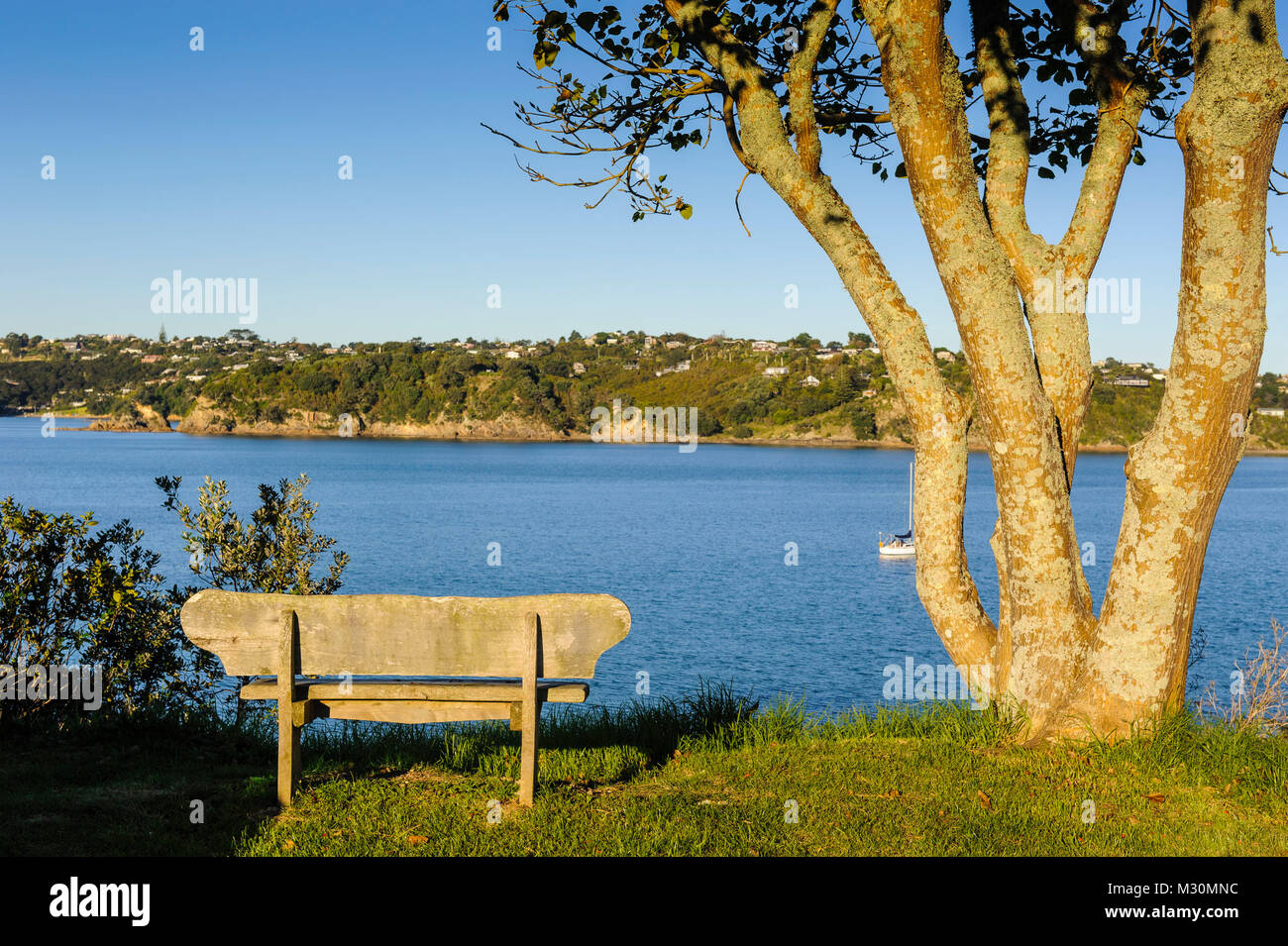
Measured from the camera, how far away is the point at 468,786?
4801 millimetres

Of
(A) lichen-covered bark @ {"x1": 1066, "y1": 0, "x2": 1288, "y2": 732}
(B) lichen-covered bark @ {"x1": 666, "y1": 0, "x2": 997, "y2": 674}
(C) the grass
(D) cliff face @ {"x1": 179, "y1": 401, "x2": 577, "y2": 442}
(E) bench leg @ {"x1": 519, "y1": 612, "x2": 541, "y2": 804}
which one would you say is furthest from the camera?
(D) cliff face @ {"x1": 179, "y1": 401, "x2": 577, "y2": 442}

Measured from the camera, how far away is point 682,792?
474 cm

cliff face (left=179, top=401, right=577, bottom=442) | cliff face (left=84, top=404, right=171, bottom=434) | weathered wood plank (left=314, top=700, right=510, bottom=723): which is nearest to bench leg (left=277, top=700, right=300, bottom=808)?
weathered wood plank (left=314, top=700, right=510, bottom=723)

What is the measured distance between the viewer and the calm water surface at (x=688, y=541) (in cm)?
2534

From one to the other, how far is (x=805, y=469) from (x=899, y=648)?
85.1 metres

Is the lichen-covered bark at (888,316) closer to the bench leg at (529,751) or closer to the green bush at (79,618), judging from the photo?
the bench leg at (529,751)

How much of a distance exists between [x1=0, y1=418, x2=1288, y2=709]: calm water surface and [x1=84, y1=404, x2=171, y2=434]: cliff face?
51970mm

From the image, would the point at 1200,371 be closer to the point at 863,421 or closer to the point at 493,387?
the point at 863,421

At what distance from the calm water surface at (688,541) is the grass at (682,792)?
30.2 ft

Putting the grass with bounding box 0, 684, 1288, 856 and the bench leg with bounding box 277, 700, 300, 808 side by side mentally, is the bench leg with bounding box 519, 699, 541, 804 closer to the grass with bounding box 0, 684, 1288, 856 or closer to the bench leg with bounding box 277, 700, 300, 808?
the grass with bounding box 0, 684, 1288, 856

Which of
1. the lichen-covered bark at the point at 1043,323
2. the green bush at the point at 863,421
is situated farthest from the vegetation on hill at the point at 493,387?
the lichen-covered bark at the point at 1043,323

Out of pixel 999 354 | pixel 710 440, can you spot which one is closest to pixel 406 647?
pixel 999 354

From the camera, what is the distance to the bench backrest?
453 centimetres

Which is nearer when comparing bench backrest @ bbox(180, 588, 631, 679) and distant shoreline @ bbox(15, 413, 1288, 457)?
bench backrest @ bbox(180, 588, 631, 679)
